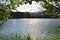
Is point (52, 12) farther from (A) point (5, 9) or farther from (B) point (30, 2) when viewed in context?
(A) point (5, 9)

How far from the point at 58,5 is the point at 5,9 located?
1.97 ft

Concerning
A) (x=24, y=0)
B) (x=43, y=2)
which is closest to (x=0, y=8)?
(x=24, y=0)

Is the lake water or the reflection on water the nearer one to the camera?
the lake water

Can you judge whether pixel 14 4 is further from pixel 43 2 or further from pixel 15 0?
pixel 43 2

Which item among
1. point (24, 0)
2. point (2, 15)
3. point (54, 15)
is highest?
point (24, 0)

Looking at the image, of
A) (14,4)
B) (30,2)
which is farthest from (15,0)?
(30,2)

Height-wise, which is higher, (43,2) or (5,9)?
(43,2)

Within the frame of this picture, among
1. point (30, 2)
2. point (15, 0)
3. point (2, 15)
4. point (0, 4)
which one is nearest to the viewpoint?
point (30, 2)

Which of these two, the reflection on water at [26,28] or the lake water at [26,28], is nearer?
the lake water at [26,28]

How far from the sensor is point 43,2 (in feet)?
4.25

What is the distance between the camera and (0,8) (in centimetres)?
172

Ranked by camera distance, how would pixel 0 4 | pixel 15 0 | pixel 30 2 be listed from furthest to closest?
pixel 0 4 → pixel 15 0 → pixel 30 2

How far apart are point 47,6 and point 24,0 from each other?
191 millimetres

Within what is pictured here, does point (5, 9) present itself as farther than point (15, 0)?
Yes
